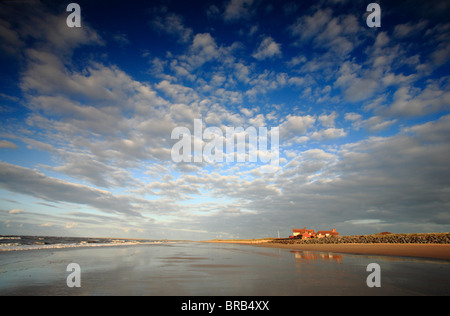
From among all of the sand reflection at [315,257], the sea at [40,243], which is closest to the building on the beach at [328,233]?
the sea at [40,243]

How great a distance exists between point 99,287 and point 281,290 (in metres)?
7.96

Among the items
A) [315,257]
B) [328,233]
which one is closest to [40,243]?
[315,257]

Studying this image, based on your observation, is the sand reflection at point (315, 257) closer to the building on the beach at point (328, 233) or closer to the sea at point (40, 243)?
the sea at point (40, 243)

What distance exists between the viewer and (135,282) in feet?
35.1

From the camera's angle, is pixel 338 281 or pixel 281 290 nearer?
pixel 281 290

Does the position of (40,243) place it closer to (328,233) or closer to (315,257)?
(315,257)

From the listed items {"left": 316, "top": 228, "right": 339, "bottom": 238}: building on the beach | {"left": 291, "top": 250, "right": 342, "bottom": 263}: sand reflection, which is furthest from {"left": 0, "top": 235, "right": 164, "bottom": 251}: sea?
{"left": 316, "top": 228, "right": 339, "bottom": 238}: building on the beach

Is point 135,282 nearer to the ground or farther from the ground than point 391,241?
farther from the ground

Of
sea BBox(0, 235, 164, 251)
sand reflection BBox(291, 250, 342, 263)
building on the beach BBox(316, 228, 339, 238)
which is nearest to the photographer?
sand reflection BBox(291, 250, 342, 263)

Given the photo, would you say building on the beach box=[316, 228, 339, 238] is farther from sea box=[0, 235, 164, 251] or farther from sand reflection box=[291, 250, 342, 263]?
sand reflection box=[291, 250, 342, 263]

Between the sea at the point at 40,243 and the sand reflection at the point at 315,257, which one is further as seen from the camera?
the sea at the point at 40,243
